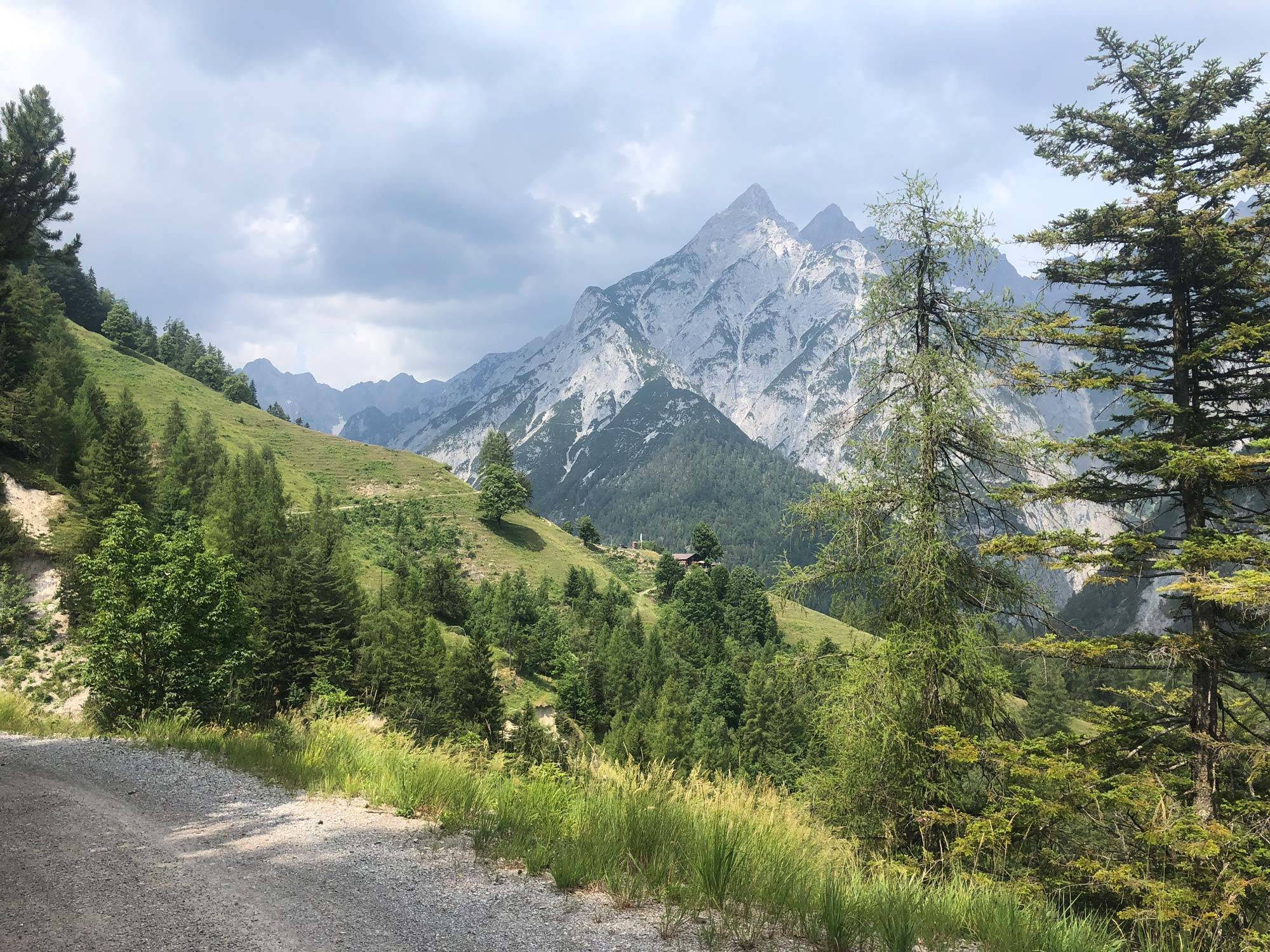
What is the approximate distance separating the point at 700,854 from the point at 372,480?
93.7m

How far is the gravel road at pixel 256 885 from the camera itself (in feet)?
13.4

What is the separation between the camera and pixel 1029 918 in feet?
15.8

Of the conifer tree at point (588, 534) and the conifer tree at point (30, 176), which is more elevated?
the conifer tree at point (30, 176)

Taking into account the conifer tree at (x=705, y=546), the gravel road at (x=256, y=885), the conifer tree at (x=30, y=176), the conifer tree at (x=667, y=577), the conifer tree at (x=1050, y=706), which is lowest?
the conifer tree at (x=1050, y=706)

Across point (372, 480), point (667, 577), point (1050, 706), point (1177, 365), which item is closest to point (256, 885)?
point (1177, 365)

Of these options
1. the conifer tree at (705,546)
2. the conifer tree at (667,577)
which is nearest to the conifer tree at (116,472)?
the conifer tree at (667,577)

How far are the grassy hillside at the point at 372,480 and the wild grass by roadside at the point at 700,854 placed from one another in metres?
66.7

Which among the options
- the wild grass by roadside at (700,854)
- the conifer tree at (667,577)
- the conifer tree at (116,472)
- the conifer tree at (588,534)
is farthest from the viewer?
the conifer tree at (588,534)

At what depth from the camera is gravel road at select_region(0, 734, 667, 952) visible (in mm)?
4086

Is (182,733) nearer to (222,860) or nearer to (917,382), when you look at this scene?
(222,860)

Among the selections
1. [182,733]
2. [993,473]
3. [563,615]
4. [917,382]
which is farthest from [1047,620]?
[563,615]

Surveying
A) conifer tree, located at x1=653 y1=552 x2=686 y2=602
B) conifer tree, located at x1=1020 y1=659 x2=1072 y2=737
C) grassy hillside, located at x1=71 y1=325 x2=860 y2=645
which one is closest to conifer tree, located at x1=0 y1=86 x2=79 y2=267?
grassy hillside, located at x1=71 y1=325 x2=860 y2=645

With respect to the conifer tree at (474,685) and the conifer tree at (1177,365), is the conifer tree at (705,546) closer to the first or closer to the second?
the conifer tree at (474,685)

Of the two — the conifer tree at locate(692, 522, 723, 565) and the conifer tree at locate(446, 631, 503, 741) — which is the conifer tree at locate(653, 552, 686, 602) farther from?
the conifer tree at locate(446, 631, 503, 741)
